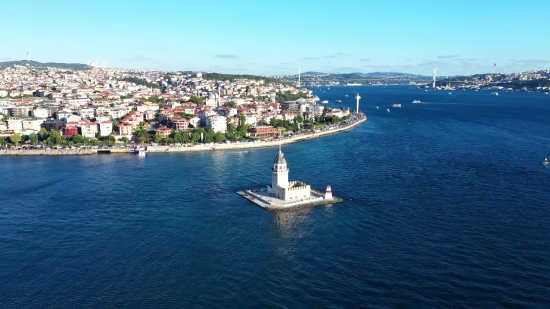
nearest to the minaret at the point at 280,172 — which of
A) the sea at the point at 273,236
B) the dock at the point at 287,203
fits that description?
the dock at the point at 287,203

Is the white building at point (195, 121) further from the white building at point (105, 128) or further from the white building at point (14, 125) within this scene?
the white building at point (14, 125)

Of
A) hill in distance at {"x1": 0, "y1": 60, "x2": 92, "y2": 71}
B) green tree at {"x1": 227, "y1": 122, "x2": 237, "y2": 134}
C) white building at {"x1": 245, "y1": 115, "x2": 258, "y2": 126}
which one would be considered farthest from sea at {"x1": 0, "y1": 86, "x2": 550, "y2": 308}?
hill in distance at {"x1": 0, "y1": 60, "x2": 92, "y2": 71}

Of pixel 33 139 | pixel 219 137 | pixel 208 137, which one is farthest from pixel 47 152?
pixel 219 137

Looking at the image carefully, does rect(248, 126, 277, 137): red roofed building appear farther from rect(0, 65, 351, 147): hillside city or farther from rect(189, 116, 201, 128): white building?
rect(189, 116, 201, 128): white building

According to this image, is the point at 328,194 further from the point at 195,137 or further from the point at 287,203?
the point at 195,137

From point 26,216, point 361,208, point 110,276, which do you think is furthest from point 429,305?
point 26,216

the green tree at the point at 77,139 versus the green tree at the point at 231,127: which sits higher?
the green tree at the point at 231,127
